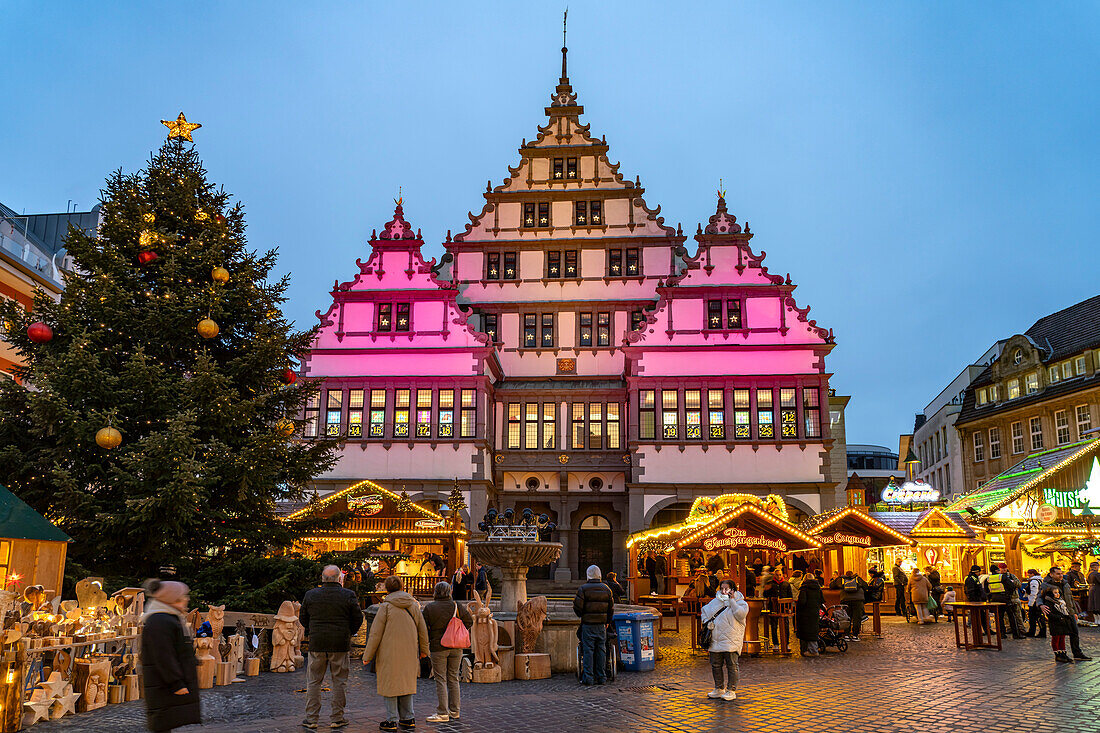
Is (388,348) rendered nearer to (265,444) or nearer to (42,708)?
(265,444)

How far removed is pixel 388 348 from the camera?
35.5m

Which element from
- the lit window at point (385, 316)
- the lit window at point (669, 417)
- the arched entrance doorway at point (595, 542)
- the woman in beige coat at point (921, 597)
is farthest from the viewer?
the arched entrance doorway at point (595, 542)

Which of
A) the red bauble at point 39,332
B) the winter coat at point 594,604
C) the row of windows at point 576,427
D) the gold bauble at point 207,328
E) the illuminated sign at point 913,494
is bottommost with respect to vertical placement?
the winter coat at point 594,604

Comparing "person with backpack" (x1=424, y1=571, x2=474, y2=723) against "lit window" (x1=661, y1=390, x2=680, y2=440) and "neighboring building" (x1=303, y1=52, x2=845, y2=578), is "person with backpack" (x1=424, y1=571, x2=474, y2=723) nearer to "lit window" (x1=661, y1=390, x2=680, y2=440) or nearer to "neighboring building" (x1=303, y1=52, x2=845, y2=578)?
"neighboring building" (x1=303, y1=52, x2=845, y2=578)

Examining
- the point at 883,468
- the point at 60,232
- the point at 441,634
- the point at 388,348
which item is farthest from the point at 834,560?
the point at 883,468

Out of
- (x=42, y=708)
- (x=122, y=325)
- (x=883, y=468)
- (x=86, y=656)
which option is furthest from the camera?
(x=883, y=468)

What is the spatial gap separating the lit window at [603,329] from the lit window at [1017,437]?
22.5m

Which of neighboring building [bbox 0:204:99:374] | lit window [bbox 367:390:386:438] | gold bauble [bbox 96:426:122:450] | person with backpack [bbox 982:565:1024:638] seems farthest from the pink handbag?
lit window [bbox 367:390:386:438]

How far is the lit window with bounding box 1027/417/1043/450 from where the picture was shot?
140 ft

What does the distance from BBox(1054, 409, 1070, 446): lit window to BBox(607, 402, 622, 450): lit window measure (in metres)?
21.6

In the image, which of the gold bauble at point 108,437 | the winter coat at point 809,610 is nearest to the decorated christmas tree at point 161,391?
the gold bauble at point 108,437

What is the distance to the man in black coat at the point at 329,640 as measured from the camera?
9305 millimetres

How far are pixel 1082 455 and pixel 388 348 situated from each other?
25302 millimetres

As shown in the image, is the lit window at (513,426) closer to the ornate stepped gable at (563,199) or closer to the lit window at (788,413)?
the ornate stepped gable at (563,199)
